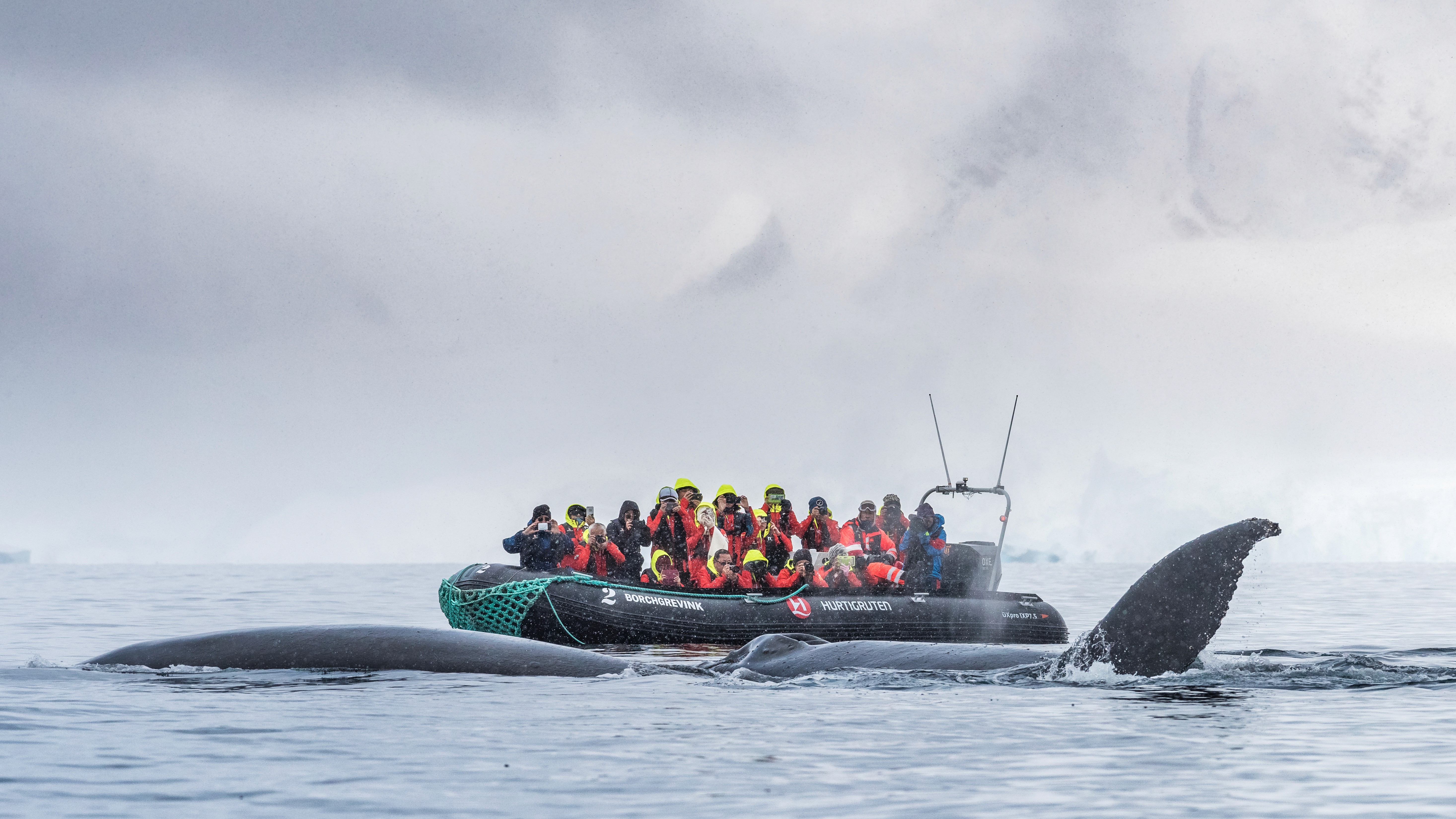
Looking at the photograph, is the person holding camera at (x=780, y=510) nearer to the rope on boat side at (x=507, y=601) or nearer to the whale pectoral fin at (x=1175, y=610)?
the rope on boat side at (x=507, y=601)

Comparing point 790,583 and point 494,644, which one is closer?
point 494,644

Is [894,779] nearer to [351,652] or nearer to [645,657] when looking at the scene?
[351,652]

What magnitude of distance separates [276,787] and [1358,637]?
66.1ft

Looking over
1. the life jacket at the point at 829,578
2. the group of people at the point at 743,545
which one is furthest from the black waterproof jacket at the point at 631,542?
the life jacket at the point at 829,578

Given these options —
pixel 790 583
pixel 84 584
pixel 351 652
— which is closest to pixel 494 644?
pixel 351 652

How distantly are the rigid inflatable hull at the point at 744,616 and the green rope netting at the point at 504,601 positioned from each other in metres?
0.05

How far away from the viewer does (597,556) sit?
75.0 ft

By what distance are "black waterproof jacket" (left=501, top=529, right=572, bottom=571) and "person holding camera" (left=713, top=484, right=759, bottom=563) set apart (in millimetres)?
2645

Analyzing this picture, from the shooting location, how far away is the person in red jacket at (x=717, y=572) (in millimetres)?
21391

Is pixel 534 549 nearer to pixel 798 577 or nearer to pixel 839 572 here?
pixel 798 577

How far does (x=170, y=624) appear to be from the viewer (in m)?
29.4

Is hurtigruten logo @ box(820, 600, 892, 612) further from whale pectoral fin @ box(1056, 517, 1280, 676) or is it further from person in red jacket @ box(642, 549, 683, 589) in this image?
whale pectoral fin @ box(1056, 517, 1280, 676)

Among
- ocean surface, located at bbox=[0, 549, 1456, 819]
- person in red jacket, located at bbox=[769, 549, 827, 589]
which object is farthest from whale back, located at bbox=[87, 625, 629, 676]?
person in red jacket, located at bbox=[769, 549, 827, 589]

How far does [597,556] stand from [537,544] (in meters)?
1.49
